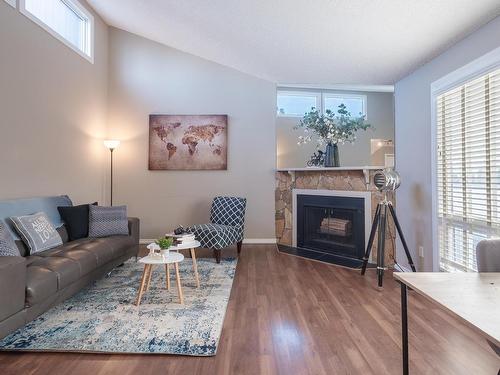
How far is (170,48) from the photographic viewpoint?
5.07 metres

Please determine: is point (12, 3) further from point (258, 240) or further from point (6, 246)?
point (258, 240)

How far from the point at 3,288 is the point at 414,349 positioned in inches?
101

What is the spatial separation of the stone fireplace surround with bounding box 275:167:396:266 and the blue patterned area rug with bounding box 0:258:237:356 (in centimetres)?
201

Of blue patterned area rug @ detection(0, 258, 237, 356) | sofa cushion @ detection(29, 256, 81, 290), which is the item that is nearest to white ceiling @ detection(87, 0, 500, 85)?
blue patterned area rug @ detection(0, 258, 237, 356)

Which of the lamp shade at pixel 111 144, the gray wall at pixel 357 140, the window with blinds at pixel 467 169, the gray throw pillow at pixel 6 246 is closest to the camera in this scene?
the gray throw pillow at pixel 6 246

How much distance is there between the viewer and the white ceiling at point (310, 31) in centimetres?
247

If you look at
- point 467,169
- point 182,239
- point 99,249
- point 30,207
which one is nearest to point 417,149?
point 467,169

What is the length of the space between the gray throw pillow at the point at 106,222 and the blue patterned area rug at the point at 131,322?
1.92 ft

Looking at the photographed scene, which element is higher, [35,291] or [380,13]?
[380,13]

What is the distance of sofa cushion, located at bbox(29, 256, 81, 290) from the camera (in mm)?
2242

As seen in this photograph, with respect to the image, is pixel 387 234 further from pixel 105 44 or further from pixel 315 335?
pixel 105 44

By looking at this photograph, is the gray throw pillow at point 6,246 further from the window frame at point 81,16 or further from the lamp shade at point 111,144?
the lamp shade at point 111,144

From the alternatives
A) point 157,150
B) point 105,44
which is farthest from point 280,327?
point 105,44

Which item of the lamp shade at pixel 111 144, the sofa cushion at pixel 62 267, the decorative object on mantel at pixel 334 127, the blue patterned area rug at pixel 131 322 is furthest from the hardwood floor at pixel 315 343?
the lamp shade at pixel 111 144
